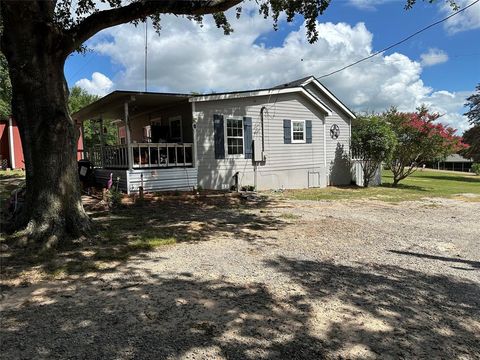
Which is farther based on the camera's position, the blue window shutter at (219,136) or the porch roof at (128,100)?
the blue window shutter at (219,136)

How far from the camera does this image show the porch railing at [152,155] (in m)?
12.2

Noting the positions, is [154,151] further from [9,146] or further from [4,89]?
[9,146]

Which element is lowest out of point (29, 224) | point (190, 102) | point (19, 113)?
point (29, 224)

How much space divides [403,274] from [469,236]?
355 centimetres

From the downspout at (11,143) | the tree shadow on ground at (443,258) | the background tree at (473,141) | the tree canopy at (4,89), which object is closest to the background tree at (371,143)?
the tree shadow on ground at (443,258)

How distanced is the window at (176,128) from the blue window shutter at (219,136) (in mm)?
1419

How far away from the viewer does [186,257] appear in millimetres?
5531

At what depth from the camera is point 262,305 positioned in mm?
3816

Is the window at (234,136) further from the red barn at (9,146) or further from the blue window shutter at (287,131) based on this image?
the red barn at (9,146)

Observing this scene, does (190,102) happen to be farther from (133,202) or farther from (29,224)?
(29,224)

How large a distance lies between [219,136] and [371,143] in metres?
7.59

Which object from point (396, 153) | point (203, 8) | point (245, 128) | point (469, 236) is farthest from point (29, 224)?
point (396, 153)

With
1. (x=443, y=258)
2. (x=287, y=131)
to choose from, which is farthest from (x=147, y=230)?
(x=287, y=131)

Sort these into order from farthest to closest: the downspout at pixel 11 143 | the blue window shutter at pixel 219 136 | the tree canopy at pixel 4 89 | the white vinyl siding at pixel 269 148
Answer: the downspout at pixel 11 143 < the tree canopy at pixel 4 89 < the blue window shutter at pixel 219 136 < the white vinyl siding at pixel 269 148
